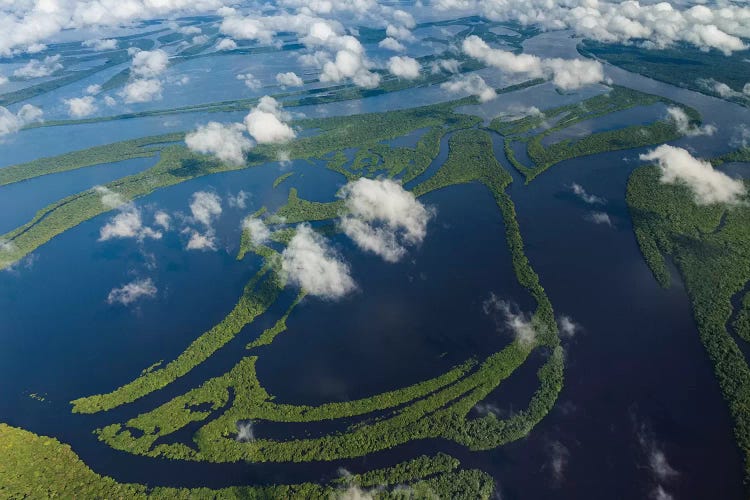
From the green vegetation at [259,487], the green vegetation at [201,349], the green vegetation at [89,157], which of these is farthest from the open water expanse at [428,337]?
the green vegetation at [89,157]

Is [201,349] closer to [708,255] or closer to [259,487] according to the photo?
[259,487]

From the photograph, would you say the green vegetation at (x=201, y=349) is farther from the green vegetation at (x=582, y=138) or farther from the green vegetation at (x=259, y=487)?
the green vegetation at (x=582, y=138)

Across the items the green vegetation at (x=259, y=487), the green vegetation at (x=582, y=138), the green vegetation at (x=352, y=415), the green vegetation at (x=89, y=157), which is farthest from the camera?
the green vegetation at (x=89, y=157)

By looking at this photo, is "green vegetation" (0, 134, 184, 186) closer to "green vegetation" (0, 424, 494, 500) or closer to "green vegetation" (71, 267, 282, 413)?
"green vegetation" (71, 267, 282, 413)

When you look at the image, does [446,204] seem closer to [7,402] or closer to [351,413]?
[351,413]

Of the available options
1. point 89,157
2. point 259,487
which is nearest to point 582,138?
point 259,487

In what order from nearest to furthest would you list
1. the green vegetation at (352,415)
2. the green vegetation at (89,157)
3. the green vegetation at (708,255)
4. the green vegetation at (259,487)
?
the green vegetation at (259,487) → the green vegetation at (352,415) → the green vegetation at (708,255) → the green vegetation at (89,157)
